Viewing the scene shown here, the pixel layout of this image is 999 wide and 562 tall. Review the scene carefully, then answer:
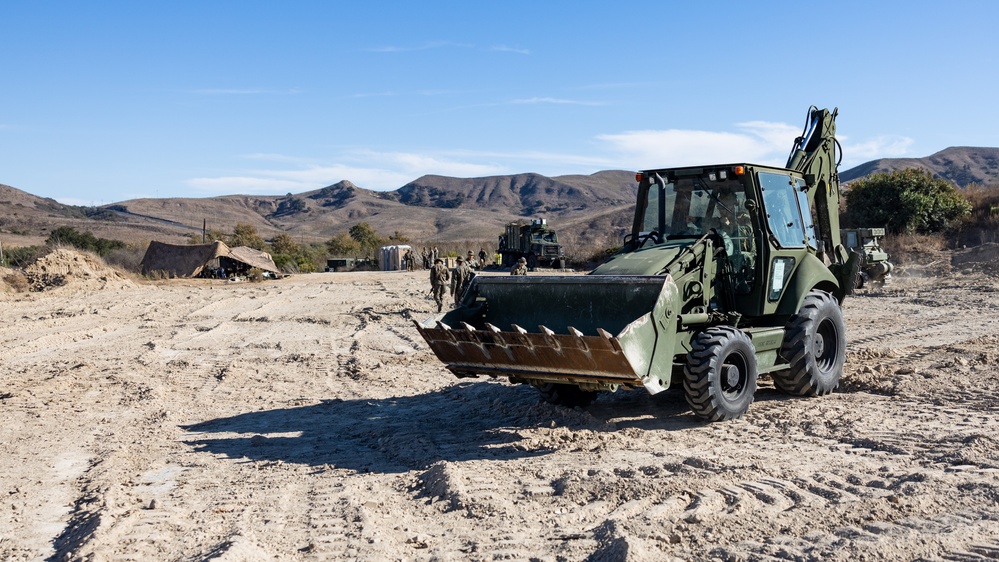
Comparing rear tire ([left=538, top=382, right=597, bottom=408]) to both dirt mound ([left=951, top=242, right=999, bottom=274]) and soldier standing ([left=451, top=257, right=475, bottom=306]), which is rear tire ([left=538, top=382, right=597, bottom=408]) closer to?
soldier standing ([left=451, top=257, right=475, bottom=306])

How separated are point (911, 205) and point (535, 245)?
17.9 metres

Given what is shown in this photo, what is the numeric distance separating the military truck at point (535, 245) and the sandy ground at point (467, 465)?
29.6 m

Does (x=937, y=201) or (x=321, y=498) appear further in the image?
(x=937, y=201)

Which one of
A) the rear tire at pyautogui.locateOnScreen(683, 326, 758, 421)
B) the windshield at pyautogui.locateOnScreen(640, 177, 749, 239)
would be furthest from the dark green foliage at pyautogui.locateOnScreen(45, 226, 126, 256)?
the rear tire at pyautogui.locateOnScreen(683, 326, 758, 421)

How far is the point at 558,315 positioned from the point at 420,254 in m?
42.5

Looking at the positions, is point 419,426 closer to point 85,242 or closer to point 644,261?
point 644,261

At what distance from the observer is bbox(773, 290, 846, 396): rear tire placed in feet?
27.3

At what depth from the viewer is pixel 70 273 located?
25.7 m

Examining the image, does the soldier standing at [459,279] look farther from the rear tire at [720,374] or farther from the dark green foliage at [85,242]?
the dark green foliage at [85,242]

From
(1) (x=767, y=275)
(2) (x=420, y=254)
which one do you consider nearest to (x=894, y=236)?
(1) (x=767, y=275)

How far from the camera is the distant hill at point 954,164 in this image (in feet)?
343

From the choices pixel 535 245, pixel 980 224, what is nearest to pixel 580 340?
pixel 980 224

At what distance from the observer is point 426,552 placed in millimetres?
4719

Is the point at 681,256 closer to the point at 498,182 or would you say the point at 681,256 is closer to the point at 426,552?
the point at 426,552
